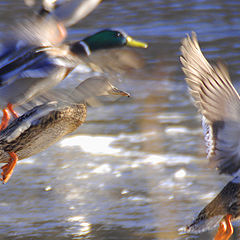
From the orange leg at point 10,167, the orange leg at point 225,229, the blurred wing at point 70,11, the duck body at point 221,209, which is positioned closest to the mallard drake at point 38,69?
the orange leg at point 10,167

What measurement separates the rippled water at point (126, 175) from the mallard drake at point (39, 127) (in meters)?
0.33

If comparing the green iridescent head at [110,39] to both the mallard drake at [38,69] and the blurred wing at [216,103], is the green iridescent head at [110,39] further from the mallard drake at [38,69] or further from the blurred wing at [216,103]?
the blurred wing at [216,103]

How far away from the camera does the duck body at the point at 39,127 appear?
13.6 feet

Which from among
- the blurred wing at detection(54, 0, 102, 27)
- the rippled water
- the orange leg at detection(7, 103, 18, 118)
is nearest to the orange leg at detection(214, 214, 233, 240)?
the rippled water

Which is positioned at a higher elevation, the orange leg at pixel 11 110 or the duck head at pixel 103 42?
the duck head at pixel 103 42

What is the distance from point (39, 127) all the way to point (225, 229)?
48.8 inches

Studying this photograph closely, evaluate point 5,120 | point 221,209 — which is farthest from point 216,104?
point 5,120

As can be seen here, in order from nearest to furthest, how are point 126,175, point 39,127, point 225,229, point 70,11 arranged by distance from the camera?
point 225,229
point 39,127
point 126,175
point 70,11

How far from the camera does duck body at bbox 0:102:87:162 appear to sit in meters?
4.16

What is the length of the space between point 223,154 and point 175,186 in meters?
1.09

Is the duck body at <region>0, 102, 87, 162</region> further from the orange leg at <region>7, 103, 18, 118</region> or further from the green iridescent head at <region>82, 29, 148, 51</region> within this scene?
the green iridescent head at <region>82, 29, 148, 51</region>

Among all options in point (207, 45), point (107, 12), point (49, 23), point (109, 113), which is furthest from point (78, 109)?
point (107, 12)

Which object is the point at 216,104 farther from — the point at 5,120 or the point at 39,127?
the point at 5,120

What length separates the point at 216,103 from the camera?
3.46 meters
